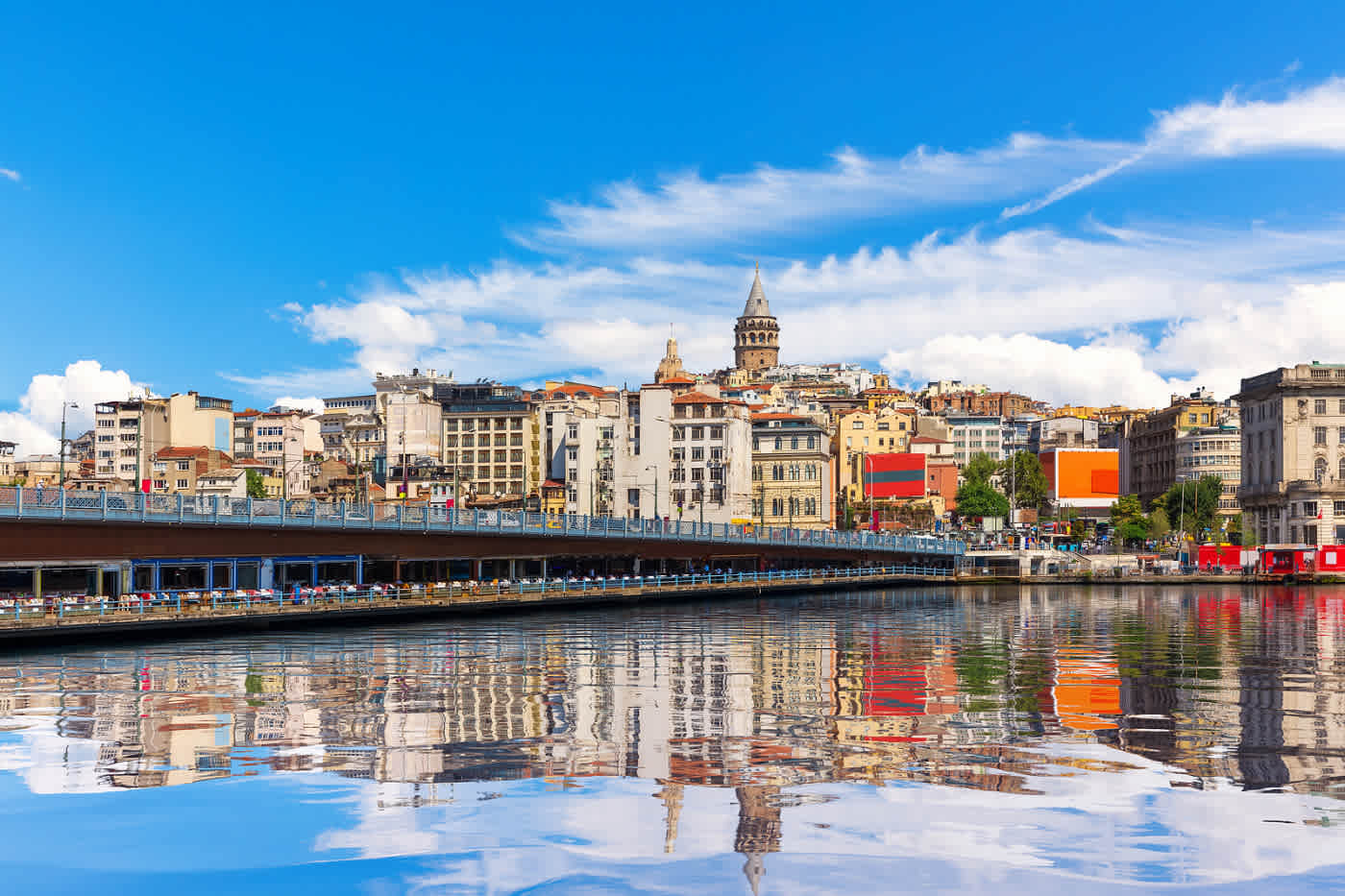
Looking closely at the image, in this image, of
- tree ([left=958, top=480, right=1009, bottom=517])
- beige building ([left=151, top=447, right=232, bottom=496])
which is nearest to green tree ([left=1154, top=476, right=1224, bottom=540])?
tree ([left=958, top=480, right=1009, bottom=517])

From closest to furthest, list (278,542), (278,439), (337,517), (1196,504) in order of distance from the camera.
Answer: (278,542), (337,517), (1196,504), (278,439)

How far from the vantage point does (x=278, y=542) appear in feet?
225

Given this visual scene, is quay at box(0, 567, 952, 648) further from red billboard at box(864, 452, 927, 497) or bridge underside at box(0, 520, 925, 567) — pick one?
red billboard at box(864, 452, 927, 497)

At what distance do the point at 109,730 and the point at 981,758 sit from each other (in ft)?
54.6

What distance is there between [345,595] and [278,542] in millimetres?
4349

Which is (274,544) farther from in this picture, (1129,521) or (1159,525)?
(1129,521)

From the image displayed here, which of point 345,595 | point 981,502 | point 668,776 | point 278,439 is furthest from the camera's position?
point 278,439

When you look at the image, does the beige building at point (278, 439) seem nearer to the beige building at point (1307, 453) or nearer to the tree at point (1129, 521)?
the tree at point (1129, 521)

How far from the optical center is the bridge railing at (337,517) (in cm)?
5584

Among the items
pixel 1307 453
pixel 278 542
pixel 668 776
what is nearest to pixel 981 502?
pixel 1307 453

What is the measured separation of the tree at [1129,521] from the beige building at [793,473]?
41768 mm

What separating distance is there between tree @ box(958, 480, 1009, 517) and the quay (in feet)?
286

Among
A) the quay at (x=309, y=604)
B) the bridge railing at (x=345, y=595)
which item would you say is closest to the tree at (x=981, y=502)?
the bridge railing at (x=345, y=595)

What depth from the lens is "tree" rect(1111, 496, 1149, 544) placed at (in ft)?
584
